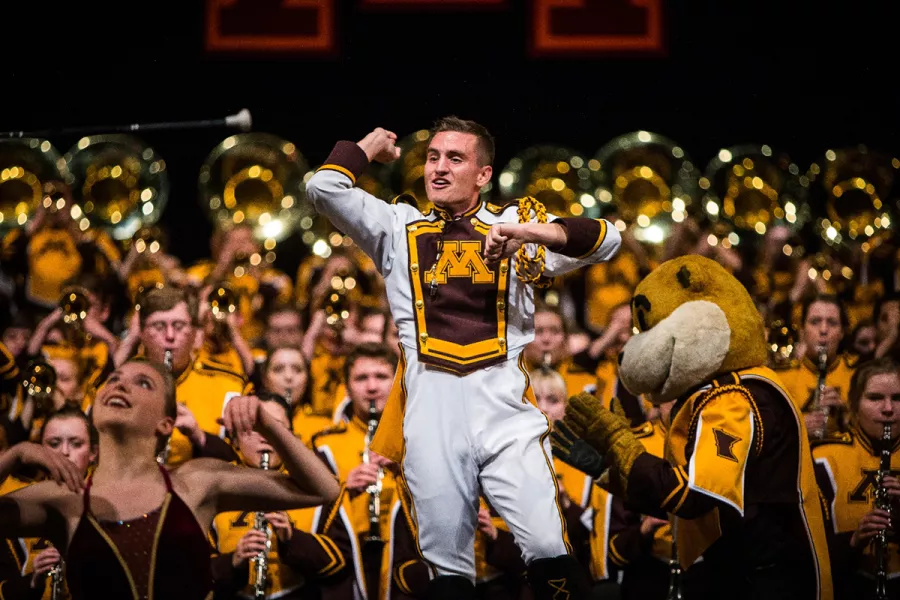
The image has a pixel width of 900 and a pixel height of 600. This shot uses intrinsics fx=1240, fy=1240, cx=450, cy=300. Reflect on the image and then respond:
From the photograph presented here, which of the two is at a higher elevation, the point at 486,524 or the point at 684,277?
the point at 684,277

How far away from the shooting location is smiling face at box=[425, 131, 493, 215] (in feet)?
13.8

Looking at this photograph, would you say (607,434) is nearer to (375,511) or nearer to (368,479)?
(368,479)

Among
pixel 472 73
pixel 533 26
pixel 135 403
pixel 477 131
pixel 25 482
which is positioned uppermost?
pixel 533 26

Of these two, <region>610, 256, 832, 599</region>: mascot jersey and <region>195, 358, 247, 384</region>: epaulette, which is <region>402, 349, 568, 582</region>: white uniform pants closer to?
<region>610, 256, 832, 599</region>: mascot jersey

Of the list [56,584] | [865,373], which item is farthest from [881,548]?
[56,584]

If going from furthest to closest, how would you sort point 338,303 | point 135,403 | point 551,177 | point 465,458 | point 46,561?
point 551,177 → point 338,303 → point 46,561 → point 465,458 → point 135,403

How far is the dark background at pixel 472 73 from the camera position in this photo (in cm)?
1025

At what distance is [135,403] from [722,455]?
1898mm

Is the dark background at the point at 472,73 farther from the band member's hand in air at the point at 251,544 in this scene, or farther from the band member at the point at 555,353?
the band member's hand in air at the point at 251,544

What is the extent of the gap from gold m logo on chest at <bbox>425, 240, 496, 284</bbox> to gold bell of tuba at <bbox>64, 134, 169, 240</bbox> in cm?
776

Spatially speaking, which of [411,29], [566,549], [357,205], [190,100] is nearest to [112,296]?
[190,100]

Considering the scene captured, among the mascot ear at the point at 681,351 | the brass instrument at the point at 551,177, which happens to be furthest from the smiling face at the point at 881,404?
the brass instrument at the point at 551,177

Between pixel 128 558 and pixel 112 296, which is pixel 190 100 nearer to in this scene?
pixel 112 296

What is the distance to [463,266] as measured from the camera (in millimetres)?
4102
